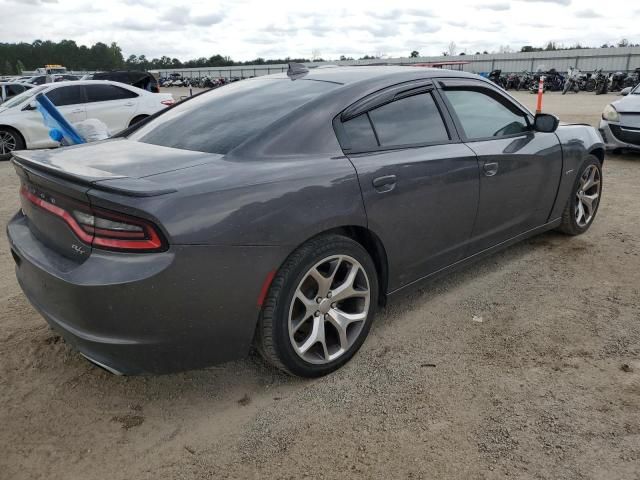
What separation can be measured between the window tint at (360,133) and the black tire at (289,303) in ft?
1.71

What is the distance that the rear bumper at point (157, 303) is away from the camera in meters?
2.02

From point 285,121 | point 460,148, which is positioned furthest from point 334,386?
point 460,148

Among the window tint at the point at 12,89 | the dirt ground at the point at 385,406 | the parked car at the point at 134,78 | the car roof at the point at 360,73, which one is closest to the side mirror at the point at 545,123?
the car roof at the point at 360,73

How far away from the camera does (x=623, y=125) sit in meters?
8.43

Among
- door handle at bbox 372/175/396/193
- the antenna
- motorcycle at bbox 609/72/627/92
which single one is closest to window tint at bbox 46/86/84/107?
the antenna

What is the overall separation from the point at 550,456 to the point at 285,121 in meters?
1.94

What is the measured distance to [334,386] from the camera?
2643 millimetres

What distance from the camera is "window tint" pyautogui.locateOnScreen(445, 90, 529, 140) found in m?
3.38

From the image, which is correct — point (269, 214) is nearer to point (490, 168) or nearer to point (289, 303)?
point (289, 303)

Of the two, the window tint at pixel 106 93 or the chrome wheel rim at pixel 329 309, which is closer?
the chrome wheel rim at pixel 329 309

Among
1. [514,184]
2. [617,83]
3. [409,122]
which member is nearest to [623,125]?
[514,184]

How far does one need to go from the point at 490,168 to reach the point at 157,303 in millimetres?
2330

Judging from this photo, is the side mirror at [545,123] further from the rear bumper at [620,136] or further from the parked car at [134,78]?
the parked car at [134,78]

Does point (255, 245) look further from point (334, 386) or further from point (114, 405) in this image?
point (114, 405)
